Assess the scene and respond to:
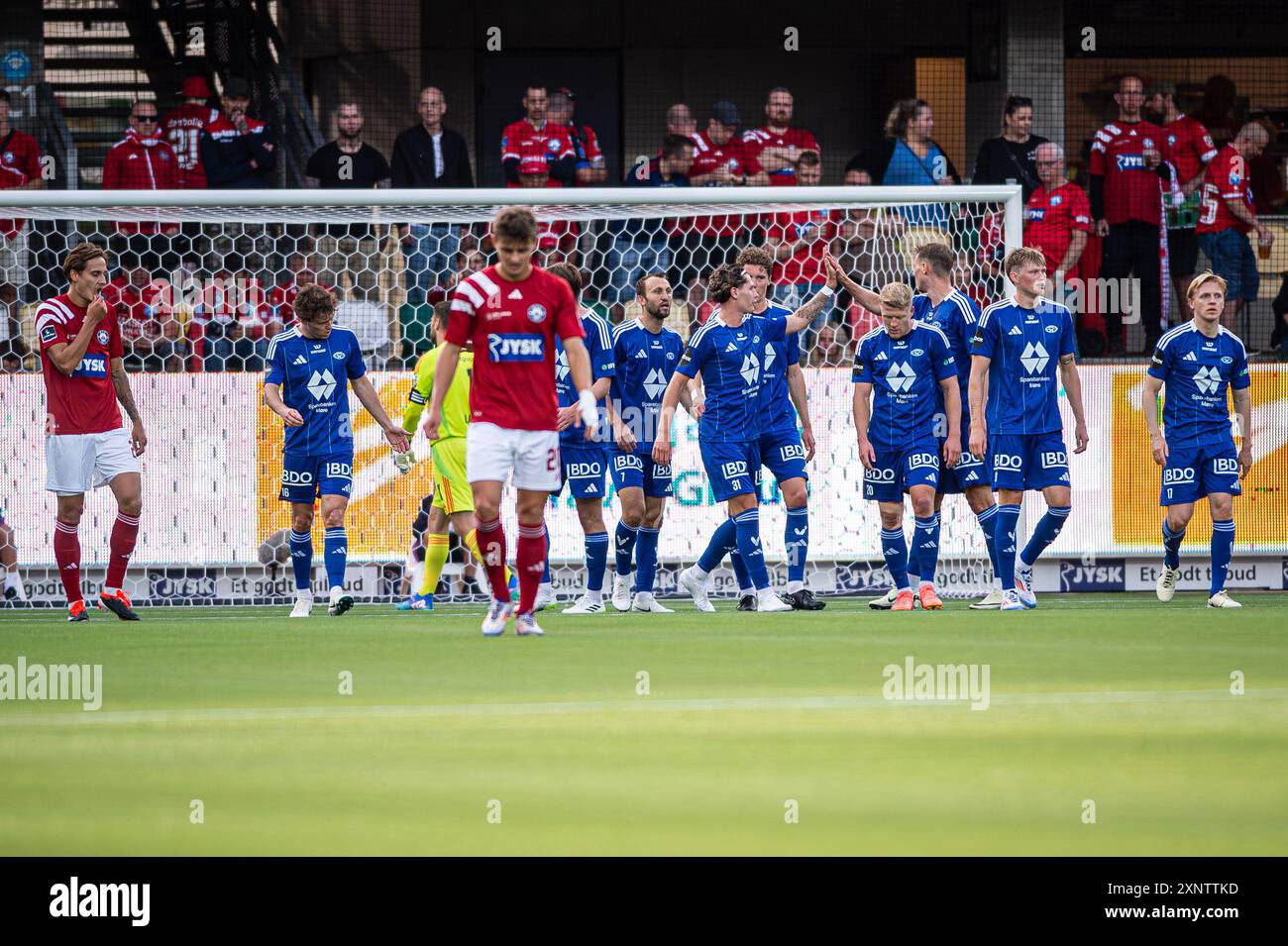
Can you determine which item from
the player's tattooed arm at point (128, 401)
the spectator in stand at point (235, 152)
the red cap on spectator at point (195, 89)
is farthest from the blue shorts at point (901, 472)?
the red cap on spectator at point (195, 89)

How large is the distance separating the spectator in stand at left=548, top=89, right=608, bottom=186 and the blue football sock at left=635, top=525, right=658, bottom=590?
6.12m

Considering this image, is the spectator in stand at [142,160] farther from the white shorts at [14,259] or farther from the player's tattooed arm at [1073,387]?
the player's tattooed arm at [1073,387]

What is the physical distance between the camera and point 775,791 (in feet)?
17.8

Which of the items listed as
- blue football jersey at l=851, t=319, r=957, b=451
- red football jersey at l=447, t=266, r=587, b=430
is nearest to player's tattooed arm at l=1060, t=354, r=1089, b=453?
blue football jersey at l=851, t=319, r=957, b=451

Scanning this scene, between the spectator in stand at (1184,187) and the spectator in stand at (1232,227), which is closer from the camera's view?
the spectator in stand at (1232,227)

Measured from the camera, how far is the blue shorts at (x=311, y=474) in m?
12.2

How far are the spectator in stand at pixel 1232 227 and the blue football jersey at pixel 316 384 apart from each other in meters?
8.82

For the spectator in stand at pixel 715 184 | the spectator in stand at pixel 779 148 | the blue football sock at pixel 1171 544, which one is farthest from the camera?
the spectator in stand at pixel 779 148

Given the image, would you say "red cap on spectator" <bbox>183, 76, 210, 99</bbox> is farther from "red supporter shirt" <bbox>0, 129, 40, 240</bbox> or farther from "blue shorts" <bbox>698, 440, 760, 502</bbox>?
"blue shorts" <bbox>698, 440, 760, 502</bbox>

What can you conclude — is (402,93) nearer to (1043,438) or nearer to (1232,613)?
(1043,438)

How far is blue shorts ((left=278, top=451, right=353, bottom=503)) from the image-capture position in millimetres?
12180

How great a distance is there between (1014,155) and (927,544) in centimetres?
640

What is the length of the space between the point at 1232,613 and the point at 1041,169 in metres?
6.41

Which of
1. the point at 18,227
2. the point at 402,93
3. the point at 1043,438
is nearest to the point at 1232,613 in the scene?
the point at 1043,438
